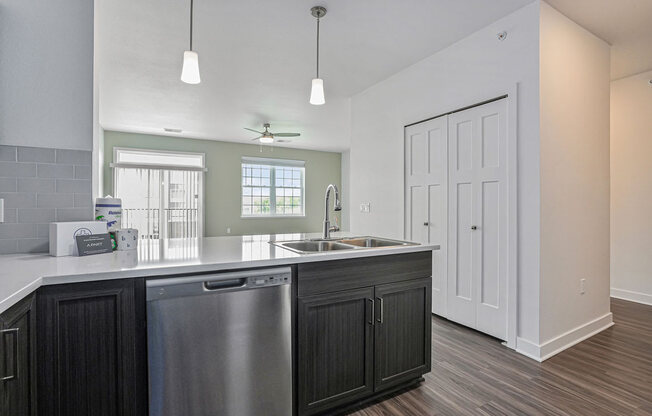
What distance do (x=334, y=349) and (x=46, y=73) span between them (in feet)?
7.08

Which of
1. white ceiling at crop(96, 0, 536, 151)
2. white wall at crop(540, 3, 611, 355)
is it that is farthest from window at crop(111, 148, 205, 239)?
white wall at crop(540, 3, 611, 355)

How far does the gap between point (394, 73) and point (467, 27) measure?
105 cm

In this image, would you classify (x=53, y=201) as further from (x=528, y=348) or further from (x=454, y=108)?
(x=528, y=348)

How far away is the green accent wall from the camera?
22.8 ft

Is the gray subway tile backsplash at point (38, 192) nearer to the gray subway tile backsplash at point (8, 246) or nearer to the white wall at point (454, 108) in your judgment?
the gray subway tile backsplash at point (8, 246)

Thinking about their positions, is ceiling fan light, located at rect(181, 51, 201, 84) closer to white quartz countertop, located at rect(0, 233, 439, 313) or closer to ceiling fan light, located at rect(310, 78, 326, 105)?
→ ceiling fan light, located at rect(310, 78, 326, 105)

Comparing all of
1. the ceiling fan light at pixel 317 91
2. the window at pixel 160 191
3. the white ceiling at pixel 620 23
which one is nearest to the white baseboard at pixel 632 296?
the white ceiling at pixel 620 23

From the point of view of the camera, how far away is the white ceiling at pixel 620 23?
251cm

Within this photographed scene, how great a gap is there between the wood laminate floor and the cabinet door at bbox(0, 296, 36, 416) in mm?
1445

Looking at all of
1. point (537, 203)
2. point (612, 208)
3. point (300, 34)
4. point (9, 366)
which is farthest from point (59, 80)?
point (612, 208)

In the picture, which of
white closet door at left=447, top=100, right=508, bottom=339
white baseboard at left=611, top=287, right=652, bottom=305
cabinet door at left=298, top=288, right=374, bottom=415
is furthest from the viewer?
white baseboard at left=611, top=287, right=652, bottom=305

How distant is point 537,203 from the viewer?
2.42 meters

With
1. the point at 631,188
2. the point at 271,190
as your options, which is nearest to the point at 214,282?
the point at 631,188

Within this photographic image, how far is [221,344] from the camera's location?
141cm
